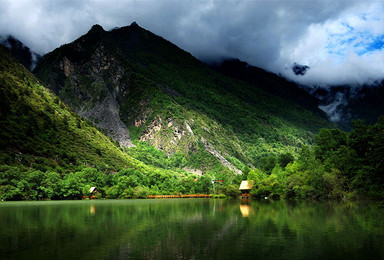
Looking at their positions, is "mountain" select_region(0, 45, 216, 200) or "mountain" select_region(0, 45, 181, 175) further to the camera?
"mountain" select_region(0, 45, 181, 175)

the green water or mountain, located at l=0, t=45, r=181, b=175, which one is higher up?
mountain, located at l=0, t=45, r=181, b=175

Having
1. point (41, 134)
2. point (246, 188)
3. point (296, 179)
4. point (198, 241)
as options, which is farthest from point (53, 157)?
point (198, 241)

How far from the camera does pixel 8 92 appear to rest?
15325 cm

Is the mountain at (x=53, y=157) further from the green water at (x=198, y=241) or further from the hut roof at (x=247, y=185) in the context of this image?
the green water at (x=198, y=241)

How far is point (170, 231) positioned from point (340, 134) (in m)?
78.0

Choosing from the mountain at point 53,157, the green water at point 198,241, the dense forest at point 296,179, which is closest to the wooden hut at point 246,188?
the dense forest at point 296,179

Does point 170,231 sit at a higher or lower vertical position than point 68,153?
lower

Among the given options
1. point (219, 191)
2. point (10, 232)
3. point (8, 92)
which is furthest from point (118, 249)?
point (8, 92)

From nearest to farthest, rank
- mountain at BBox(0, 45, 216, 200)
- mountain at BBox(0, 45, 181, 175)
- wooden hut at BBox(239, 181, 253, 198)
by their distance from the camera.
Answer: mountain at BBox(0, 45, 216, 200), wooden hut at BBox(239, 181, 253, 198), mountain at BBox(0, 45, 181, 175)

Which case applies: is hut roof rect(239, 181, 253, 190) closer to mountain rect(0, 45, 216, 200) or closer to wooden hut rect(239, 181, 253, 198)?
wooden hut rect(239, 181, 253, 198)

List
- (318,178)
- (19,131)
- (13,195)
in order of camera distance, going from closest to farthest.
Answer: (318,178) → (13,195) → (19,131)

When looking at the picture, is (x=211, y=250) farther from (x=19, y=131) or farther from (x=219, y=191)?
(x=19, y=131)

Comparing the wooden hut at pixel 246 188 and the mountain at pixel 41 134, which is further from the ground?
the mountain at pixel 41 134

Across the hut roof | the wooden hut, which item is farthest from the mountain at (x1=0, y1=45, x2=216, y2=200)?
the hut roof
